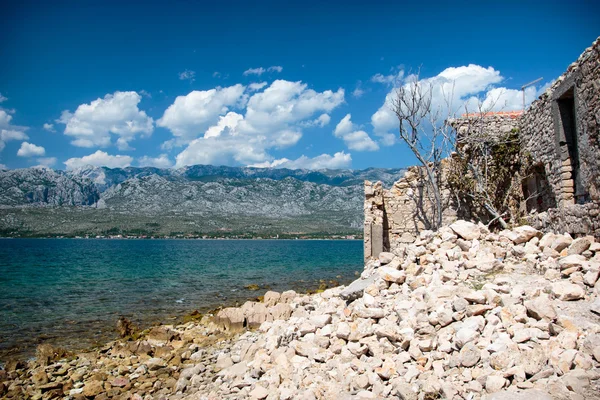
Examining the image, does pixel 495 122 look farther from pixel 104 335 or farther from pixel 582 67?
pixel 104 335

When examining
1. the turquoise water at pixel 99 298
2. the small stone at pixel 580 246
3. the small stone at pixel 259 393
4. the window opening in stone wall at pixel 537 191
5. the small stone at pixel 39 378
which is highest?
the window opening in stone wall at pixel 537 191

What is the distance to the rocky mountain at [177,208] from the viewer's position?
11544cm

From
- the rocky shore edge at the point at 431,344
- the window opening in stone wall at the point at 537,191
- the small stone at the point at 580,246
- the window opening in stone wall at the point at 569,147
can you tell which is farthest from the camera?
the window opening in stone wall at the point at 537,191

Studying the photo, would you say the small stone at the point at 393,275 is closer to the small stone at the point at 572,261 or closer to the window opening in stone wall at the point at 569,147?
the small stone at the point at 572,261

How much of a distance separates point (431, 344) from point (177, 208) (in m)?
137

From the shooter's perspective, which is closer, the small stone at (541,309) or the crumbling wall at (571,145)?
the small stone at (541,309)

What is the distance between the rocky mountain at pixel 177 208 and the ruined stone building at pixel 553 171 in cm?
10139

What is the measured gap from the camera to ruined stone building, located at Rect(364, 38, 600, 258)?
8.16 meters

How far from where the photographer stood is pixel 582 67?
878cm

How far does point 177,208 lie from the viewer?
13538cm

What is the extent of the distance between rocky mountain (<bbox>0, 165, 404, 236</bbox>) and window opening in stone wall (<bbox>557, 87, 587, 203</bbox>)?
→ 105950 mm

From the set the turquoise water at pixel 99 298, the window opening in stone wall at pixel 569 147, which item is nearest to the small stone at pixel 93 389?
the turquoise water at pixel 99 298

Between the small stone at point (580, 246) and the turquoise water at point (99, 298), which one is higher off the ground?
the small stone at point (580, 246)

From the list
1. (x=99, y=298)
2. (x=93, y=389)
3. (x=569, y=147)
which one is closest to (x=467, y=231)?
(x=569, y=147)
